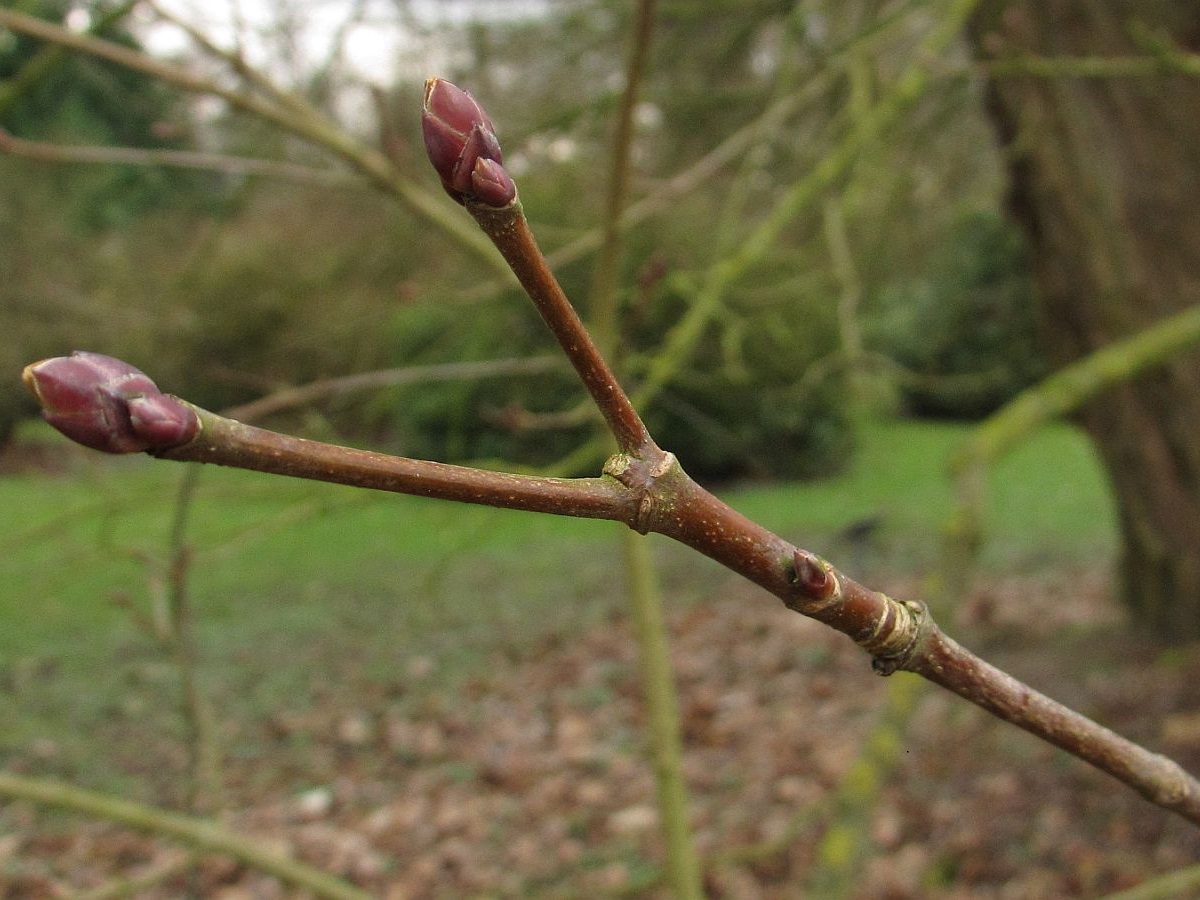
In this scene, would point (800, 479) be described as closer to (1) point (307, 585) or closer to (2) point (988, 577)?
(2) point (988, 577)

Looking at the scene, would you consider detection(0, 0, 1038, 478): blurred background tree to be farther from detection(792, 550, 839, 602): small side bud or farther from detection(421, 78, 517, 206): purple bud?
detection(421, 78, 517, 206): purple bud

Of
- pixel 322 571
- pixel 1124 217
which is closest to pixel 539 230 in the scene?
pixel 1124 217

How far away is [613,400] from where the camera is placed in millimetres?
506

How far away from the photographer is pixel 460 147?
42cm

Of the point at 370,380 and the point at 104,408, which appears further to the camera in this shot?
the point at 370,380

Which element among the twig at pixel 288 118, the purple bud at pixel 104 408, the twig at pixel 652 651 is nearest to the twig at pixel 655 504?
the purple bud at pixel 104 408

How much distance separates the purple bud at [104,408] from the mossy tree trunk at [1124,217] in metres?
4.27

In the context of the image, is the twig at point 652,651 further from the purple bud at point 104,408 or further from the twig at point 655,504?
the purple bud at point 104,408

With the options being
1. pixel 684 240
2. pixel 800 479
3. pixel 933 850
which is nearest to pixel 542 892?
pixel 933 850

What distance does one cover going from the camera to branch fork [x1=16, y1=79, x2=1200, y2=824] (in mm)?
413

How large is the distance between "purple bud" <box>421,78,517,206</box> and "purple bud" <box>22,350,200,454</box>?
0.46 ft

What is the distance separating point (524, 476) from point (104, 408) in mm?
177

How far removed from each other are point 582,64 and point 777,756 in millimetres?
3743

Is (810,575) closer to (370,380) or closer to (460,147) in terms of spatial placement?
(460,147)
